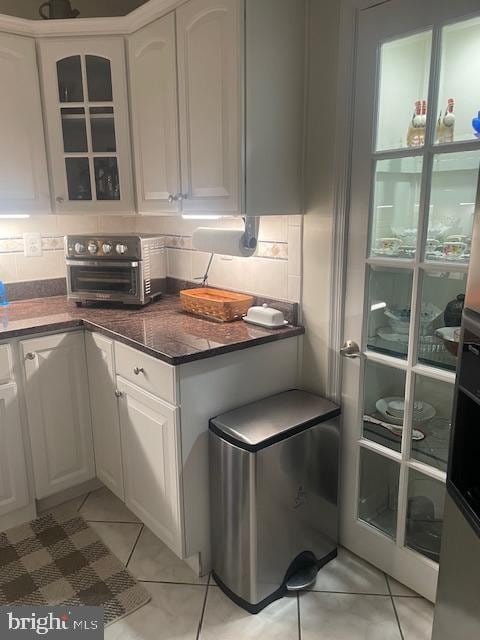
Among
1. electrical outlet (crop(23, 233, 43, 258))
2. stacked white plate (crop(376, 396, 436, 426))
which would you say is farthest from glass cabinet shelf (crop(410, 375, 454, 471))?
electrical outlet (crop(23, 233, 43, 258))

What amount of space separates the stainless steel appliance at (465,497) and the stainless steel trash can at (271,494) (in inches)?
23.6

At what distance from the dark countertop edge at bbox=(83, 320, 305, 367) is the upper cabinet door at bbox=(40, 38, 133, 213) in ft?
2.16

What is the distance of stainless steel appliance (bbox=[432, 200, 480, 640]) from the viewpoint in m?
1.02

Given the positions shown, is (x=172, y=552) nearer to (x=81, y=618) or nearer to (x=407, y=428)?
(x=81, y=618)

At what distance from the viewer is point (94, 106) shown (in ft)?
7.36

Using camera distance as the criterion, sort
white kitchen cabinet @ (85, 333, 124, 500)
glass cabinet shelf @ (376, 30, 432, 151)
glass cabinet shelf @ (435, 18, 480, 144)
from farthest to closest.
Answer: white kitchen cabinet @ (85, 333, 124, 500) → glass cabinet shelf @ (376, 30, 432, 151) → glass cabinet shelf @ (435, 18, 480, 144)

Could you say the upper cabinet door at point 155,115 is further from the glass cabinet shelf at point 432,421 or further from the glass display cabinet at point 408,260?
the glass cabinet shelf at point 432,421

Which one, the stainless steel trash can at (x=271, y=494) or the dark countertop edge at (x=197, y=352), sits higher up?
the dark countertop edge at (x=197, y=352)

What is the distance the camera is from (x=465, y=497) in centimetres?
110

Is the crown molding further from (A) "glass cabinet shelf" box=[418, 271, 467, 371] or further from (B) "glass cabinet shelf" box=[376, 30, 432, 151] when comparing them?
(A) "glass cabinet shelf" box=[418, 271, 467, 371]

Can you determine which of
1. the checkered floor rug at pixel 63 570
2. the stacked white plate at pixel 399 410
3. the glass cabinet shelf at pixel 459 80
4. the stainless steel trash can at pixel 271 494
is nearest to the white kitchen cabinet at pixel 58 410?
the checkered floor rug at pixel 63 570

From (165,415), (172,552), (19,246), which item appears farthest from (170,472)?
(19,246)

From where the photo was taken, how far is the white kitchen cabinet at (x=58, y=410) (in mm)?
2053

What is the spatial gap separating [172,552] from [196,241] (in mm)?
1298
